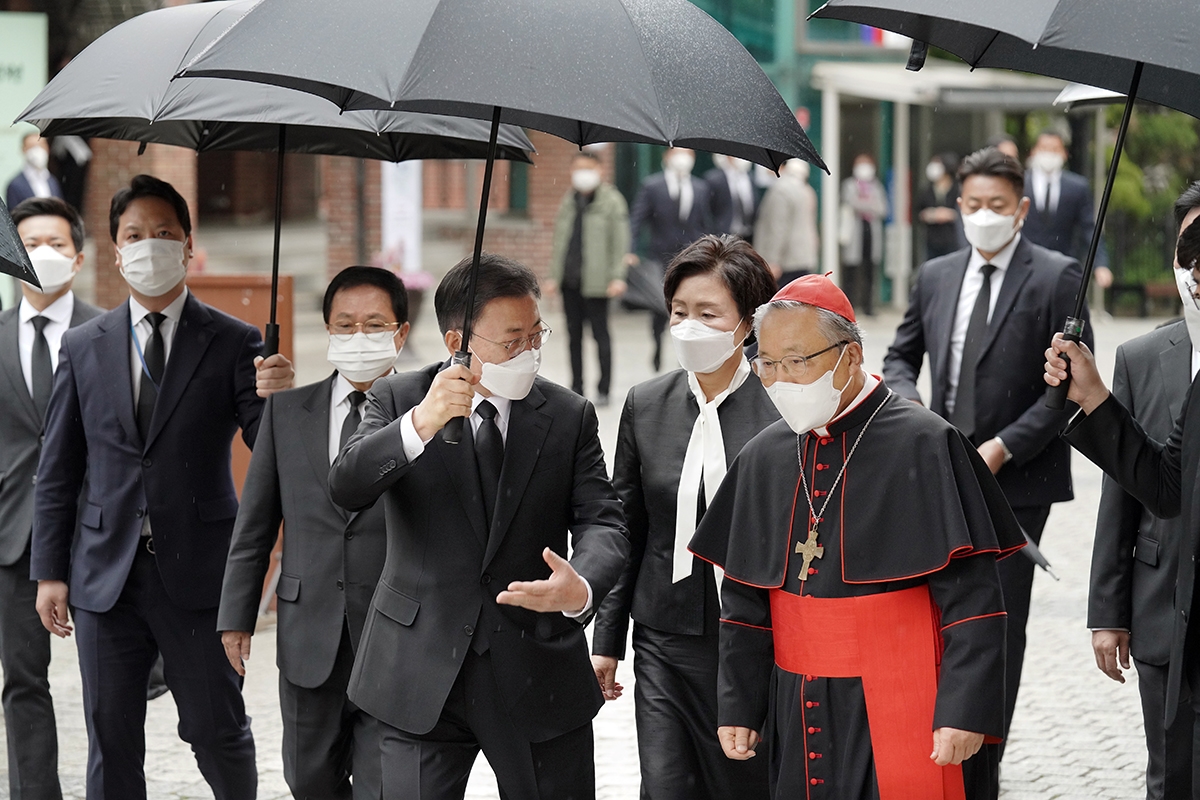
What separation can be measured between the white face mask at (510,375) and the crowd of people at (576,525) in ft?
0.04

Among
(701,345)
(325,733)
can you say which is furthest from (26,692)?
(701,345)

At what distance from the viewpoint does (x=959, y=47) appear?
474 centimetres

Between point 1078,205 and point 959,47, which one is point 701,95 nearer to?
point 959,47

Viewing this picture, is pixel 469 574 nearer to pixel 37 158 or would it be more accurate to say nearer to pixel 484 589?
pixel 484 589

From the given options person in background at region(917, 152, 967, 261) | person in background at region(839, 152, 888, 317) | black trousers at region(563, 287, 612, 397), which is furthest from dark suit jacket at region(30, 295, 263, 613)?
person in background at region(839, 152, 888, 317)

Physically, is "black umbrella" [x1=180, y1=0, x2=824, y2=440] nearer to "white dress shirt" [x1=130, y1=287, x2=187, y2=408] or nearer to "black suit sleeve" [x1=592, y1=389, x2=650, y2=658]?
"black suit sleeve" [x1=592, y1=389, x2=650, y2=658]

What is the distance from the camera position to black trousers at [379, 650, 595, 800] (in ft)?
14.0

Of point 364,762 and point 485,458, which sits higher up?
point 485,458

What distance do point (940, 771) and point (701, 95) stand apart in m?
1.76

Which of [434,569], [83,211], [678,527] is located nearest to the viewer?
[434,569]

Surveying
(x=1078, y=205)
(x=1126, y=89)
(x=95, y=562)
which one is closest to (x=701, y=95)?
(x=1126, y=89)

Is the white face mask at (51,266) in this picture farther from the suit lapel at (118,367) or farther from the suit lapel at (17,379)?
the suit lapel at (118,367)

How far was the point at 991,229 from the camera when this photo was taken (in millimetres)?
6766

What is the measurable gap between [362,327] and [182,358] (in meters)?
0.83
